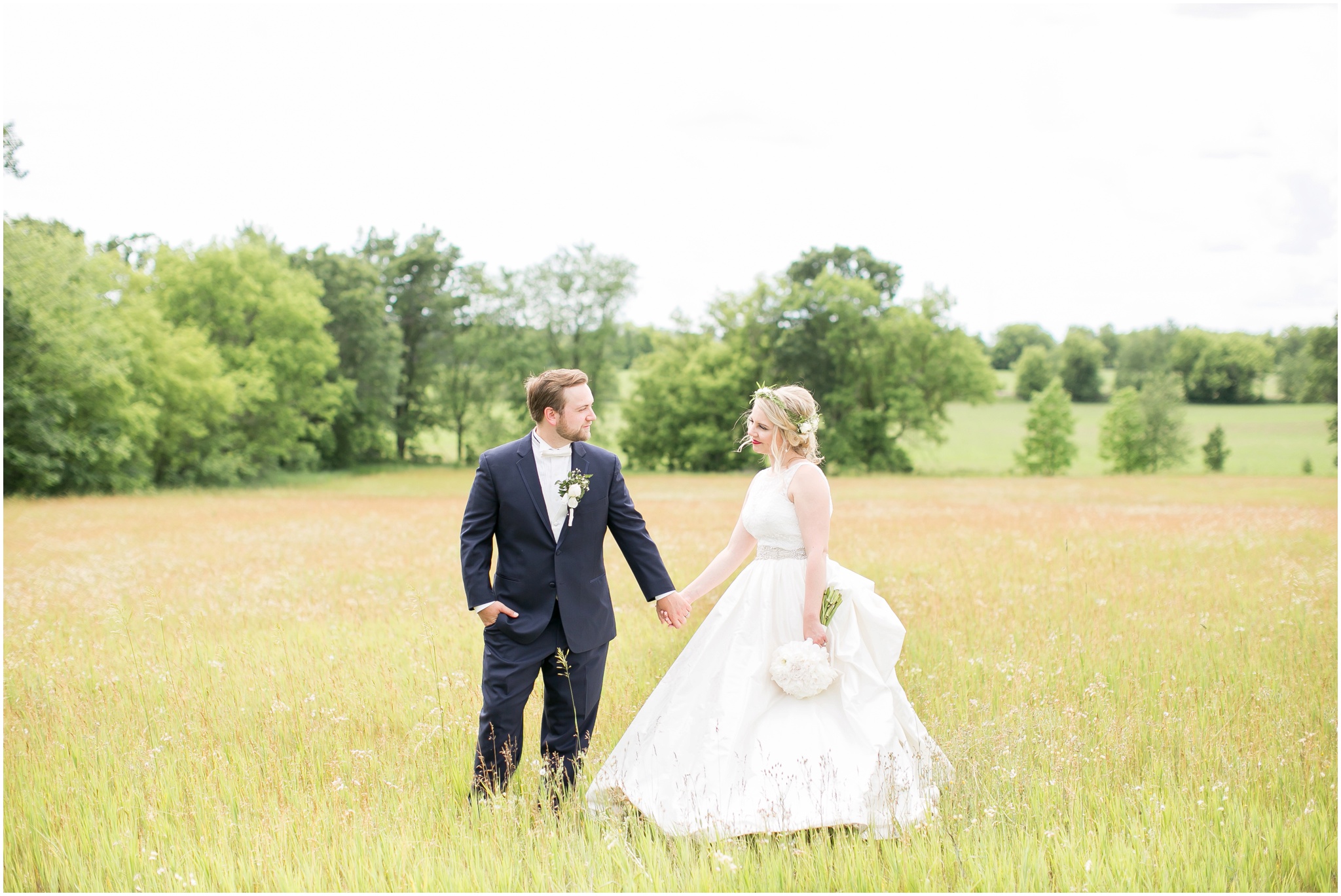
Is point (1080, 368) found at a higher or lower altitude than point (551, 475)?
higher

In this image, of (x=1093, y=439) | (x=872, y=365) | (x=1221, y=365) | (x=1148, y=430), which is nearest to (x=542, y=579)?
(x=872, y=365)

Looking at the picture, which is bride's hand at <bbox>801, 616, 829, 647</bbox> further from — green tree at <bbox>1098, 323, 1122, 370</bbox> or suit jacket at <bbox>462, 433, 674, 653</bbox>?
green tree at <bbox>1098, 323, 1122, 370</bbox>

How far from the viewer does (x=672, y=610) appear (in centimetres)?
498

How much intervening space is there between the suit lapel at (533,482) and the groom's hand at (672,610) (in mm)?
801

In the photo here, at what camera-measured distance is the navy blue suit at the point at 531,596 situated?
469cm

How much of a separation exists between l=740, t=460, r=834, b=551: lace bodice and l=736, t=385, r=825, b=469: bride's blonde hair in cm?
10

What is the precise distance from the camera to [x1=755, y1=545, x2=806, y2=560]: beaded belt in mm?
4980

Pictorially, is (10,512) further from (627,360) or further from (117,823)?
(627,360)

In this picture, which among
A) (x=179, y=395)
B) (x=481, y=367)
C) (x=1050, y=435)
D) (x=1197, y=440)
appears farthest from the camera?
(x=1197, y=440)

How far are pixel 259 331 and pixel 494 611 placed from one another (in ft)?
150

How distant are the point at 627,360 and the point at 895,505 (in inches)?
1468

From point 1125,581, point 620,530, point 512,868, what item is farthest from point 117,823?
point 1125,581

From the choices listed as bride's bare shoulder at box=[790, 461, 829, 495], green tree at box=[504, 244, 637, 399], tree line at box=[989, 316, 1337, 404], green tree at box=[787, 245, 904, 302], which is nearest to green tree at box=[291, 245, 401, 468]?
green tree at box=[504, 244, 637, 399]

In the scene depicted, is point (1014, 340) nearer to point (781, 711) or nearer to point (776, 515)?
point (776, 515)
